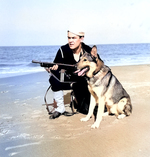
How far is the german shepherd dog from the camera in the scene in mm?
3150

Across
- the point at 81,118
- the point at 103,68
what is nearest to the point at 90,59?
the point at 103,68

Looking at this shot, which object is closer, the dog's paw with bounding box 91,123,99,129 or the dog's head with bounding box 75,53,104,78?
the dog's head with bounding box 75,53,104,78

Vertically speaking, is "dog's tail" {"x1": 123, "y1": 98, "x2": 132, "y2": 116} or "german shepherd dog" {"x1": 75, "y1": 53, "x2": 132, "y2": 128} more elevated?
"german shepherd dog" {"x1": 75, "y1": 53, "x2": 132, "y2": 128}

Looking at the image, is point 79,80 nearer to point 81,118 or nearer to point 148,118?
point 81,118

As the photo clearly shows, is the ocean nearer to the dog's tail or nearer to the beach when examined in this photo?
the beach

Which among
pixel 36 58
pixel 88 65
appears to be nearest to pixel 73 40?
pixel 88 65

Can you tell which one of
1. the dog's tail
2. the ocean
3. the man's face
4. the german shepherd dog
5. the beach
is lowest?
the ocean

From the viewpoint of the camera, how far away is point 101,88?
10.6ft

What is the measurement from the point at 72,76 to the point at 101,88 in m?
0.82

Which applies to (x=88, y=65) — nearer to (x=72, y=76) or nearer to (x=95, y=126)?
(x=72, y=76)

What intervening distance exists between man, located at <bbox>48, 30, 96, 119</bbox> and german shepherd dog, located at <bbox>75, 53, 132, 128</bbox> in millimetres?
374

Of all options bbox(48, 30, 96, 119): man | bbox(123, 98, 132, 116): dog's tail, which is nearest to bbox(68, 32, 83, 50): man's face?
bbox(48, 30, 96, 119): man

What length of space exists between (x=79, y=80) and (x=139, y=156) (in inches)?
75.9

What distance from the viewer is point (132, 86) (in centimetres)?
606
